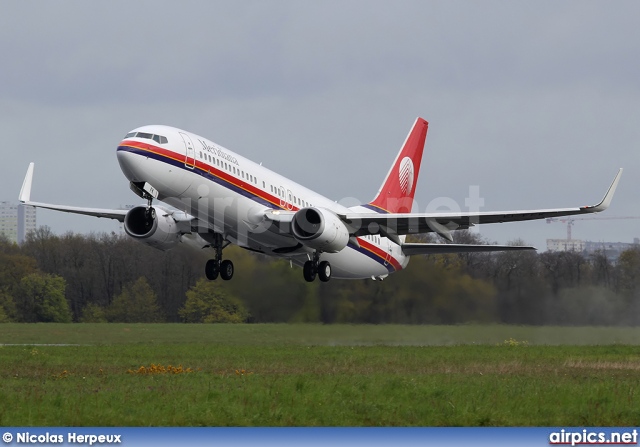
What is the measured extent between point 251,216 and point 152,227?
4.56 meters

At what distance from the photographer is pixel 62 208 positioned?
46719mm

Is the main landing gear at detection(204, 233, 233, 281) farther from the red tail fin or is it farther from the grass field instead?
the red tail fin

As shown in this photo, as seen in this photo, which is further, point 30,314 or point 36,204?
point 30,314

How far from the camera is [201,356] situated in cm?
3950

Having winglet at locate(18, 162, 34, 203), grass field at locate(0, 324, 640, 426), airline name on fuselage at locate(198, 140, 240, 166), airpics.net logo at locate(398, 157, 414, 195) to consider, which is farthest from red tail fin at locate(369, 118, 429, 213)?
winglet at locate(18, 162, 34, 203)

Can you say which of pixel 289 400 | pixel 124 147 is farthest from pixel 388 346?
pixel 289 400

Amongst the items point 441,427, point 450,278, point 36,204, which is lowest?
point 441,427

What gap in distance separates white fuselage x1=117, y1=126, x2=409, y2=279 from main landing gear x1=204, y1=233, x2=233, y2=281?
100cm

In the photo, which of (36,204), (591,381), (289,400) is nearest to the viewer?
(289,400)

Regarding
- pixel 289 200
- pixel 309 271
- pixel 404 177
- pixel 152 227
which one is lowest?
pixel 309 271

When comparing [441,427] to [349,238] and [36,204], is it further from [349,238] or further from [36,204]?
[36,204]

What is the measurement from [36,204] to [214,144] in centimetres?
1190

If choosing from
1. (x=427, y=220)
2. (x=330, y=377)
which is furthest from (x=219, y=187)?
(x=330, y=377)

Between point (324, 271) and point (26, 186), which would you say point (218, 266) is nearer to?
point (324, 271)
